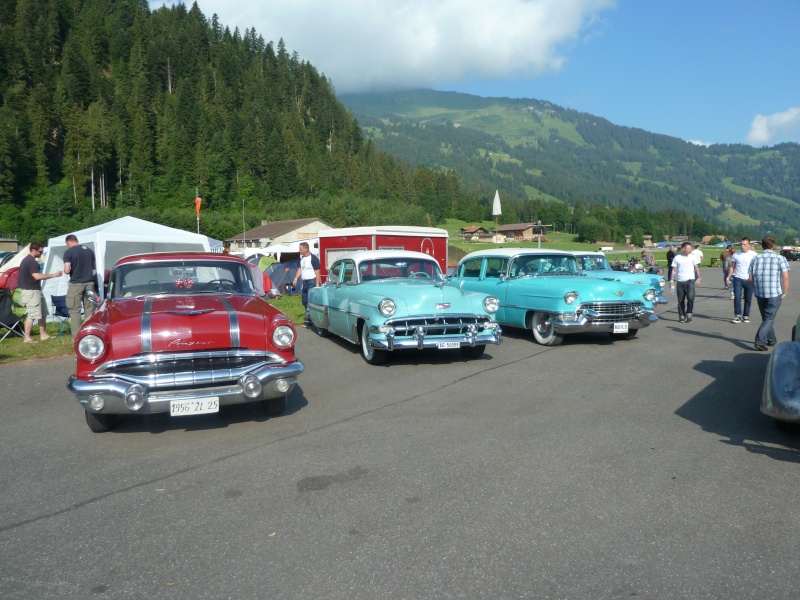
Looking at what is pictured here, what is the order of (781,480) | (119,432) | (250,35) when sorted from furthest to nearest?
(250,35), (119,432), (781,480)

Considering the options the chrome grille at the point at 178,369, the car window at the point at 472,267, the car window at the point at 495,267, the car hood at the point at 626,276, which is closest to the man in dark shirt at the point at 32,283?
the chrome grille at the point at 178,369

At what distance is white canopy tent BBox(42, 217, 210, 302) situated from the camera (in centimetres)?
1481

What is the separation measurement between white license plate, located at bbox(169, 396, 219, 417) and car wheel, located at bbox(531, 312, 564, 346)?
648cm

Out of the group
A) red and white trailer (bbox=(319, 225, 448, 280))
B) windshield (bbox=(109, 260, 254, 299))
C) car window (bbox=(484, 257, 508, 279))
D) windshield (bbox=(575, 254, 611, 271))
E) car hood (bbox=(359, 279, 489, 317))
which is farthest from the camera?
red and white trailer (bbox=(319, 225, 448, 280))

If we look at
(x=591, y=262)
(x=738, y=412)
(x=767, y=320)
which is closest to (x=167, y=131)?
(x=591, y=262)

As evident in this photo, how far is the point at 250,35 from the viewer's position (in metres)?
145

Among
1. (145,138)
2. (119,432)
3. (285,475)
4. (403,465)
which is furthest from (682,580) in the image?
(145,138)

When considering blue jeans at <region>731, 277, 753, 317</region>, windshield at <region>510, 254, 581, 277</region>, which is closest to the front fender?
windshield at <region>510, 254, 581, 277</region>

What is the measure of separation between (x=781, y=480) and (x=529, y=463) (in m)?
1.75

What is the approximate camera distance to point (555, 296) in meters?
10.4

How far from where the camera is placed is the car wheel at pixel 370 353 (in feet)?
29.6

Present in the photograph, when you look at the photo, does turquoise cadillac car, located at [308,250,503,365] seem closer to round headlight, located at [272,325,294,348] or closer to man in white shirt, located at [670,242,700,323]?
round headlight, located at [272,325,294,348]

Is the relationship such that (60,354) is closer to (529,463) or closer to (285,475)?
(285,475)

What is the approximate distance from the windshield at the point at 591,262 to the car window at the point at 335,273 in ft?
18.7
